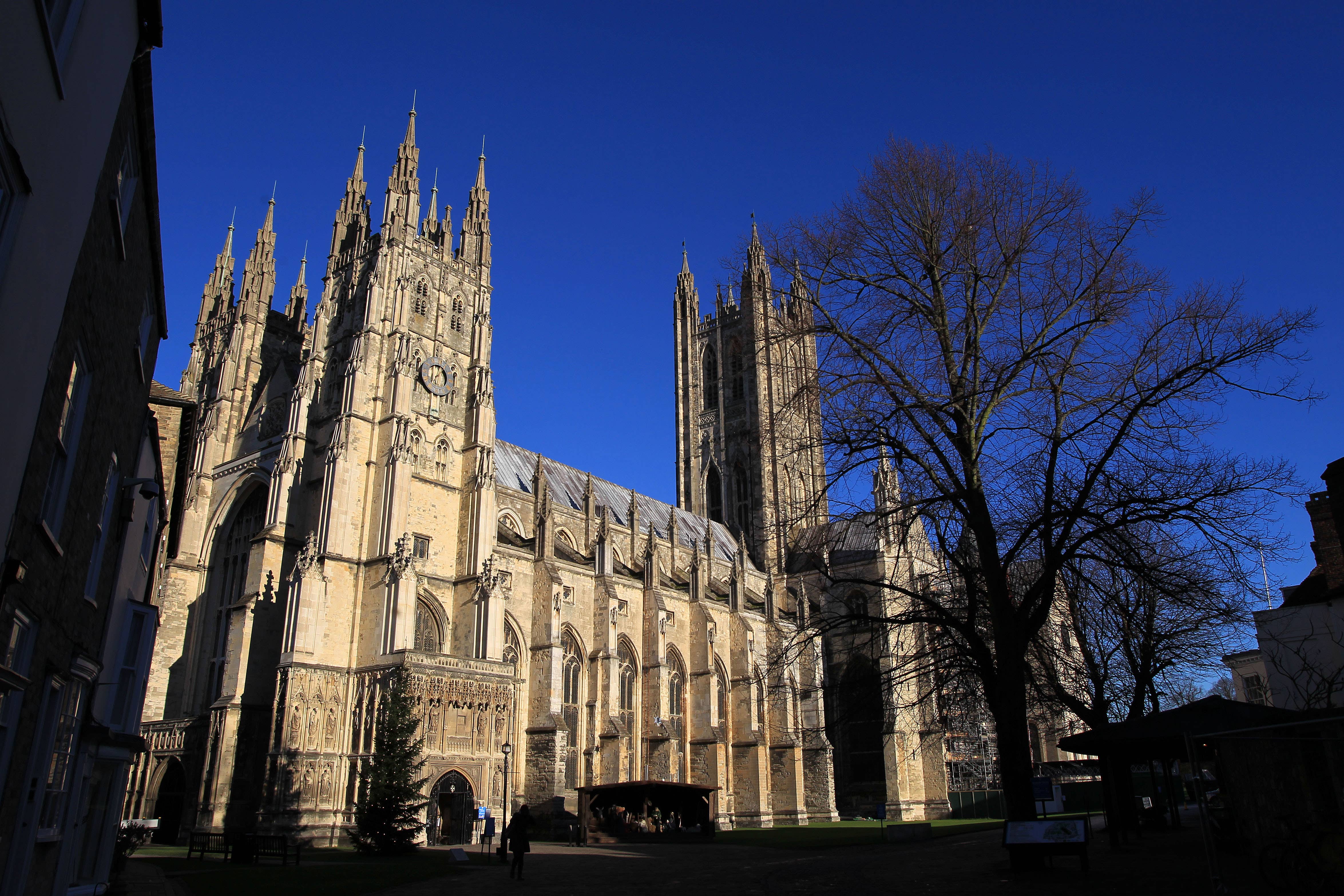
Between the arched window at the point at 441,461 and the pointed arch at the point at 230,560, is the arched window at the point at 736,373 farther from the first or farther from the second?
the pointed arch at the point at 230,560

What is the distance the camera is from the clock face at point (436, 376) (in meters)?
33.7

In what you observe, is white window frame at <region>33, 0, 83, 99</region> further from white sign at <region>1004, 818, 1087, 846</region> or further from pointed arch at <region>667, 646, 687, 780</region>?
pointed arch at <region>667, 646, 687, 780</region>

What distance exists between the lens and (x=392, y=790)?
2261cm

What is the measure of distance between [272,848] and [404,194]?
2485 centimetres

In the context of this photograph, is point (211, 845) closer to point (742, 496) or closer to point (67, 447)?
point (67, 447)

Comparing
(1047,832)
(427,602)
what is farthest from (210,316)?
(1047,832)

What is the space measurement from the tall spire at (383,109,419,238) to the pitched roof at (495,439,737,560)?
1116 centimetres

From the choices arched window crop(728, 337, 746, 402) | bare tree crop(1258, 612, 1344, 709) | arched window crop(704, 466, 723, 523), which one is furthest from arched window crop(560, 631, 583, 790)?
arched window crop(728, 337, 746, 402)

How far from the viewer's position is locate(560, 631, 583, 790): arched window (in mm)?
34344

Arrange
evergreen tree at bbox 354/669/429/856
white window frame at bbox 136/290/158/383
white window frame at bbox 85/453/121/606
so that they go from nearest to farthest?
1. white window frame at bbox 85/453/121/606
2. white window frame at bbox 136/290/158/383
3. evergreen tree at bbox 354/669/429/856

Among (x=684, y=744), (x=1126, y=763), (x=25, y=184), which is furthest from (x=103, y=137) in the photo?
(x=684, y=744)

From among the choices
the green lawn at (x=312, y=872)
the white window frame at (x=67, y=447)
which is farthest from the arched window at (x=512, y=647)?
the white window frame at (x=67, y=447)

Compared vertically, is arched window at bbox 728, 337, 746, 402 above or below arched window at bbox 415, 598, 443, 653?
above

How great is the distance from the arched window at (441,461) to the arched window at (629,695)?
36.8 feet
